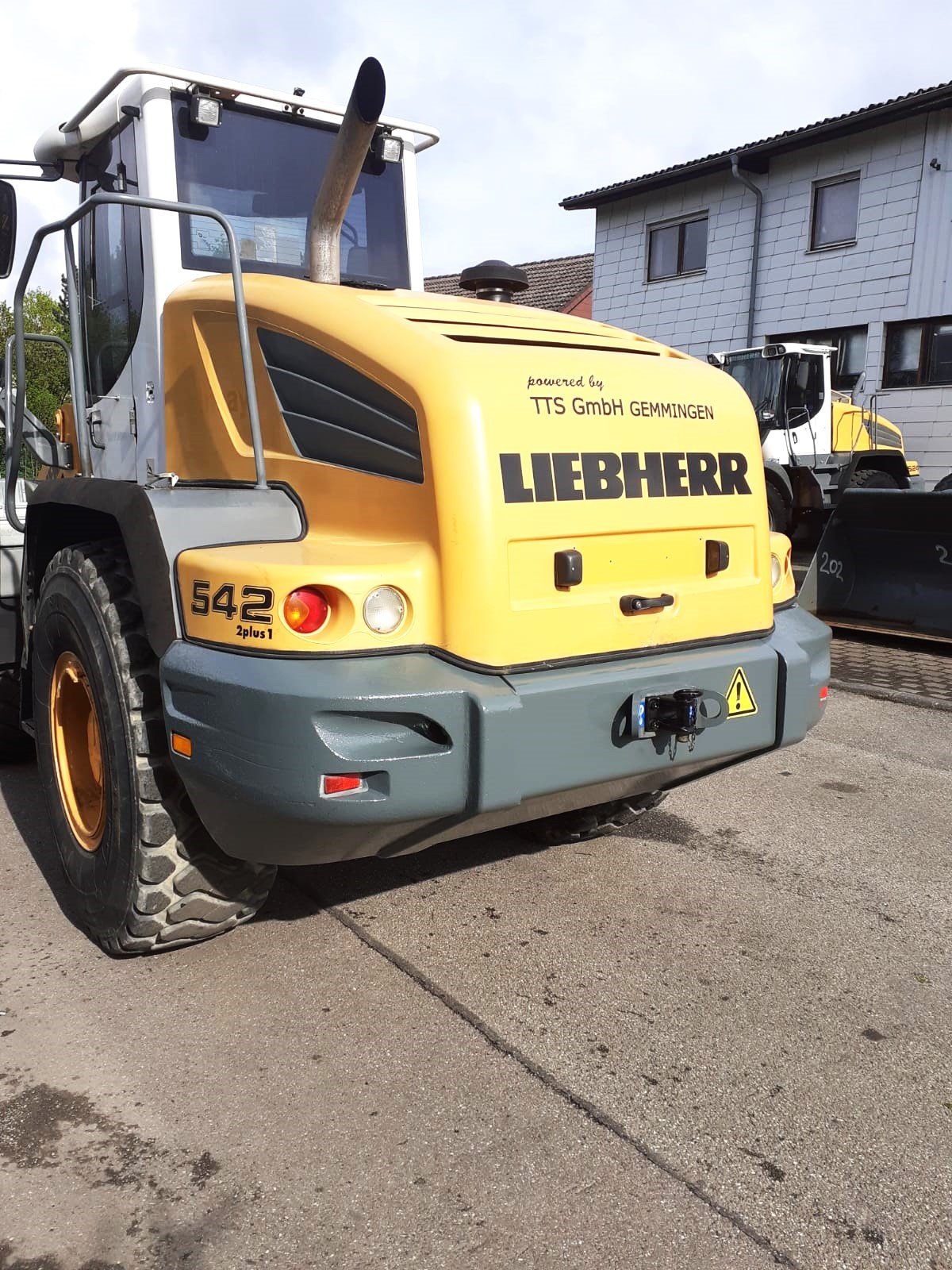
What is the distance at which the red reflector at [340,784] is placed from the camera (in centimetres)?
241

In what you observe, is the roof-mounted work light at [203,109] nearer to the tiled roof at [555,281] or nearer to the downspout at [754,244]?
the downspout at [754,244]

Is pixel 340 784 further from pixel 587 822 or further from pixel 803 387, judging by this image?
pixel 803 387

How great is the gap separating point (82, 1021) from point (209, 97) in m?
2.95

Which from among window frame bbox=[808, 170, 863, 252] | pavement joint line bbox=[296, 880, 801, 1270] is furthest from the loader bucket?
window frame bbox=[808, 170, 863, 252]

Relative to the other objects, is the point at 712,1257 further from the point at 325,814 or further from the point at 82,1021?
the point at 82,1021

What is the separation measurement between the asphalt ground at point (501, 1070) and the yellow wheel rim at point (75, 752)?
32cm

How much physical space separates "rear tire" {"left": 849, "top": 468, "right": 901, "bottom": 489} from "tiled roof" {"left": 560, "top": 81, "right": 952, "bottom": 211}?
5.48 m

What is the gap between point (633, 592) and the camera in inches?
114

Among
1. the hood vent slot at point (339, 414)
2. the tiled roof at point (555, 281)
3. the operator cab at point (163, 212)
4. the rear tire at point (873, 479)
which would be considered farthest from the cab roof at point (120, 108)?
the tiled roof at point (555, 281)

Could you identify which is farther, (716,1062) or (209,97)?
(209,97)

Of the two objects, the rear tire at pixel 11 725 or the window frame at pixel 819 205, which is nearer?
the rear tire at pixel 11 725

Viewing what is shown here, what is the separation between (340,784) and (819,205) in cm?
1733

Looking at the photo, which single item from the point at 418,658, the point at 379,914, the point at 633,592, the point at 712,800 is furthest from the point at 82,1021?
the point at 712,800

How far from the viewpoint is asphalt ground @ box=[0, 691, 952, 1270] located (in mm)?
2068
